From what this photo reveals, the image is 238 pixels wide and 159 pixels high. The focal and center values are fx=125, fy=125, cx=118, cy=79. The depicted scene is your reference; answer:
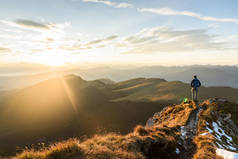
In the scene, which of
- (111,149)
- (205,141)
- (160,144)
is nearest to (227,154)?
(205,141)

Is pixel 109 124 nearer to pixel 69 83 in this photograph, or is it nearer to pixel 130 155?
pixel 130 155

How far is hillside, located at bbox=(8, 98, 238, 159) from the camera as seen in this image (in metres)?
5.29

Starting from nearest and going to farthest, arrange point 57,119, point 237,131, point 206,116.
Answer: point 237,131, point 206,116, point 57,119

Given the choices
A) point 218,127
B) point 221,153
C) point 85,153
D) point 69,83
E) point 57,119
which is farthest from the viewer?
point 69,83

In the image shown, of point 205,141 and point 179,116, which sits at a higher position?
point 205,141

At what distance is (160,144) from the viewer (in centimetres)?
876

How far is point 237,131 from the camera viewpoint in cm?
1433

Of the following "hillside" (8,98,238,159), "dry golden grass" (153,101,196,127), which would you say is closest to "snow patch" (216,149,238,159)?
"hillside" (8,98,238,159)

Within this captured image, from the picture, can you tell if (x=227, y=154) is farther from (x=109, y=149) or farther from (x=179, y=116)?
(x=179, y=116)

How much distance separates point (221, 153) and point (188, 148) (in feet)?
9.22

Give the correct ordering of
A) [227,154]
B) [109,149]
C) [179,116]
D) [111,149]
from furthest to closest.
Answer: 1. [179,116]
2. [227,154]
3. [111,149]
4. [109,149]

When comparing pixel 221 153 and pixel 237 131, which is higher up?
pixel 221 153

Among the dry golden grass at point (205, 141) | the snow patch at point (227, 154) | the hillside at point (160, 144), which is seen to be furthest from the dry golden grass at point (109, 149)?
the snow patch at point (227, 154)

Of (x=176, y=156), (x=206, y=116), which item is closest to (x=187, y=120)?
(x=206, y=116)
